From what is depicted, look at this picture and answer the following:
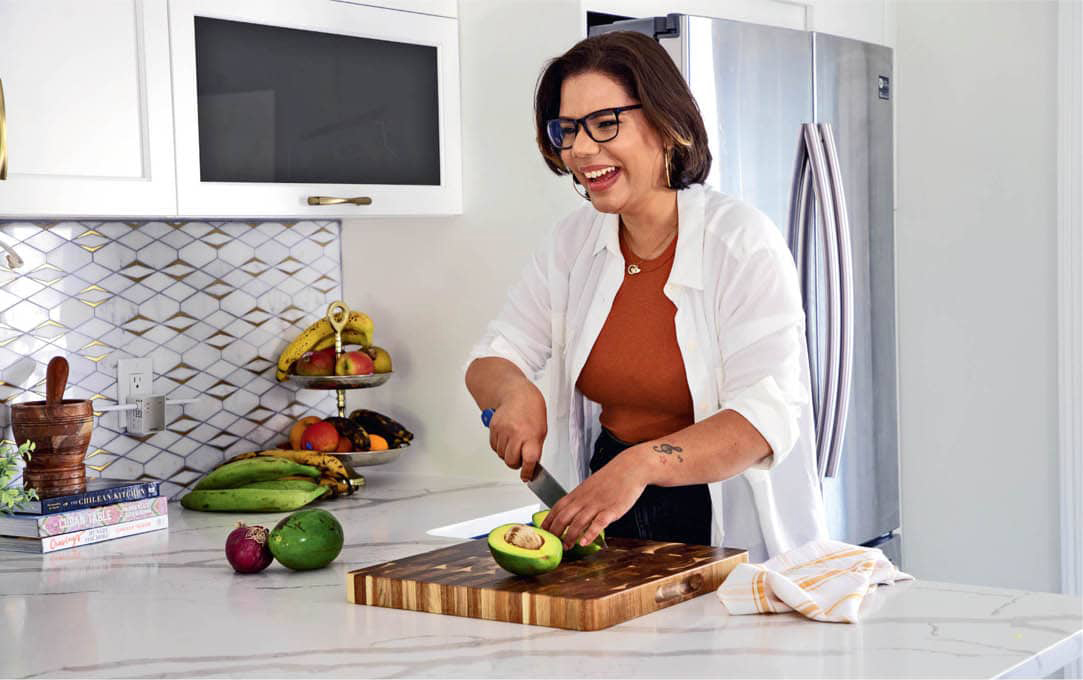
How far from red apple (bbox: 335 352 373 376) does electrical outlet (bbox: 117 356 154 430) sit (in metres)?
0.38

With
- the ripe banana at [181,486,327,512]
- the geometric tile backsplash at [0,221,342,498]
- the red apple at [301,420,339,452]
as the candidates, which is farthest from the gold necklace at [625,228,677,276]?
the geometric tile backsplash at [0,221,342,498]

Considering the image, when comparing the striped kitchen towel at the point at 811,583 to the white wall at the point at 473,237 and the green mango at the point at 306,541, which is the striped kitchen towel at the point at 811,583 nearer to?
the green mango at the point at 306,541

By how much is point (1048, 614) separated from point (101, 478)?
1.77m

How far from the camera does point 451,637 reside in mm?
1537

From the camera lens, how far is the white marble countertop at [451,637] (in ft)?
4.64

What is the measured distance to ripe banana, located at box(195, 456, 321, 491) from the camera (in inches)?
103

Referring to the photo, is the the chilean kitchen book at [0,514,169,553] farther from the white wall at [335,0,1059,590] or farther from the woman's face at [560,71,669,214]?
the woman's face at [560,71,669,214]

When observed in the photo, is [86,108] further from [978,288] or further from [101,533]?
[978,288]

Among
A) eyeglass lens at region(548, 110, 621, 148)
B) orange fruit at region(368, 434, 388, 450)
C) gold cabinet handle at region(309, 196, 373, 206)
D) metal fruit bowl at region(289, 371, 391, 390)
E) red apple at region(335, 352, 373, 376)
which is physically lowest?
orange fruit at region(368, 434, 388, 450)

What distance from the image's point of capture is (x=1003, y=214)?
3.43 m

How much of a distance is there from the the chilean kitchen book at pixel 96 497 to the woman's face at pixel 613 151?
1007mm

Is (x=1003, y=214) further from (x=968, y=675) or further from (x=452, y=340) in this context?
(x=968, y=675)

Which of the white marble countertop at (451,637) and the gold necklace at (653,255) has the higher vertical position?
the gold necklace at (653,255)

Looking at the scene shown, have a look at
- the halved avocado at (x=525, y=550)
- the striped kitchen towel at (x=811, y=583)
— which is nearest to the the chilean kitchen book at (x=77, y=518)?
the halved avocado at (x=525, y=550)
